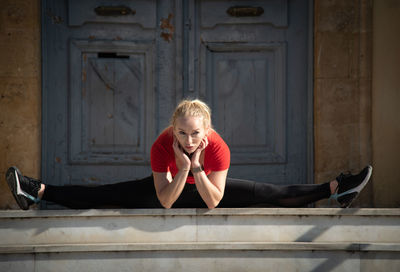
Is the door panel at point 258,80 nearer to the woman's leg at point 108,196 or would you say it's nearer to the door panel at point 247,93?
the door panel at point 247,93

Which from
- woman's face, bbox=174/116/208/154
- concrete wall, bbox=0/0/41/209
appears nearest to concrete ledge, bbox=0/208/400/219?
woman's face, bbox=174/116/208/154

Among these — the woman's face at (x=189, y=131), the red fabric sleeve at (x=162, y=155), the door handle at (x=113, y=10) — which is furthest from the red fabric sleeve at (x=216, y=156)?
the door handle at (x=113, y=10)

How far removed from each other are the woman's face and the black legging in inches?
17.7

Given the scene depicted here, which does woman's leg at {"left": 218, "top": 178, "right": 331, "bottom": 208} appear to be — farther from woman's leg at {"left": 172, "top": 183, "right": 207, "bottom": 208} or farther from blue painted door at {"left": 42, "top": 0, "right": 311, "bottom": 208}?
blue painted door at {"left": 42, "top": 0, "right": 311, "bottom": 208}

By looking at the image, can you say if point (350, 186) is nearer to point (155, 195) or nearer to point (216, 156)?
point (216, 156)

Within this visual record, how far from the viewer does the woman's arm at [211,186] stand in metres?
2.40

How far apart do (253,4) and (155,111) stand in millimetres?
1357

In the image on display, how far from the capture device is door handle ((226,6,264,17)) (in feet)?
12.4

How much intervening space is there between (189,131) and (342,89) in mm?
1847

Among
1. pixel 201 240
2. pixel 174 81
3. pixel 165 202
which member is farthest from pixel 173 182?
pixel 174 81

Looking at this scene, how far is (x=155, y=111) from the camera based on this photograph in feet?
12.5

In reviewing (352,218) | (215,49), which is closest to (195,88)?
(215,49)

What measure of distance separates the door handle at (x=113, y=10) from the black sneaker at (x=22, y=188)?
1791 mm

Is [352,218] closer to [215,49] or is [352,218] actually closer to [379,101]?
[379,101]
